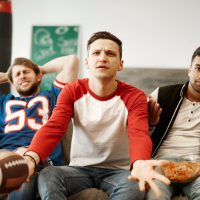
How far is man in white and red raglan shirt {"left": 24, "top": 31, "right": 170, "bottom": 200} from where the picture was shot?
1.35 m

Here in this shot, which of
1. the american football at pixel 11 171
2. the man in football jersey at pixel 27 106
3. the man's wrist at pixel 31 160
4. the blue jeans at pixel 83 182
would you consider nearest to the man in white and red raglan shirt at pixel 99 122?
the blue jeans at pixel 83 182

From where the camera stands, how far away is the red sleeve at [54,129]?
1247 mm

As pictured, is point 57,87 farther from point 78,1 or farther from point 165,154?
point 78,1

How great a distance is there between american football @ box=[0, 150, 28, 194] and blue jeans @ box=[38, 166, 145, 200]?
176 millimetres

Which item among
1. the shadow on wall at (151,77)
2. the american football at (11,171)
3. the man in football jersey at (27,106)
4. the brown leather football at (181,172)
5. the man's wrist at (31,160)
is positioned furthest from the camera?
the shadow on wall at (151,77)

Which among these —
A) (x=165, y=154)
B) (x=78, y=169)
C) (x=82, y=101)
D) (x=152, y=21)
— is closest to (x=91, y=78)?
(x=82, y=101)

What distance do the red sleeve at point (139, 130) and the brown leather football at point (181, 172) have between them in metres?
0.22

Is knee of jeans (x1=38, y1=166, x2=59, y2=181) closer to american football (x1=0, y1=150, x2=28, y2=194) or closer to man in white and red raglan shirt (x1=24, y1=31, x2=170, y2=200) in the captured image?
man in white and red raglan shirt (x1=24, y1=31, x2=170, y2=200)

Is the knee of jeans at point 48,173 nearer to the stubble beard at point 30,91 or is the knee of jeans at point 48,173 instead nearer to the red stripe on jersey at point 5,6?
the stubble beard at point 30,91

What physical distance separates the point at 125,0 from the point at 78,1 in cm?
45

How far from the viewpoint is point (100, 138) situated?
1456 millimetres

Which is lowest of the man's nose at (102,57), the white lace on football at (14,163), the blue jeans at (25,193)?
the blue jeans at (25,193)

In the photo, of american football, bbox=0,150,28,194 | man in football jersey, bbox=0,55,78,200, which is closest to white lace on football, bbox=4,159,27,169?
american football, bbox=0,150,28,194

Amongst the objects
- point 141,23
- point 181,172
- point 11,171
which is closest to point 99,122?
point 181,172
